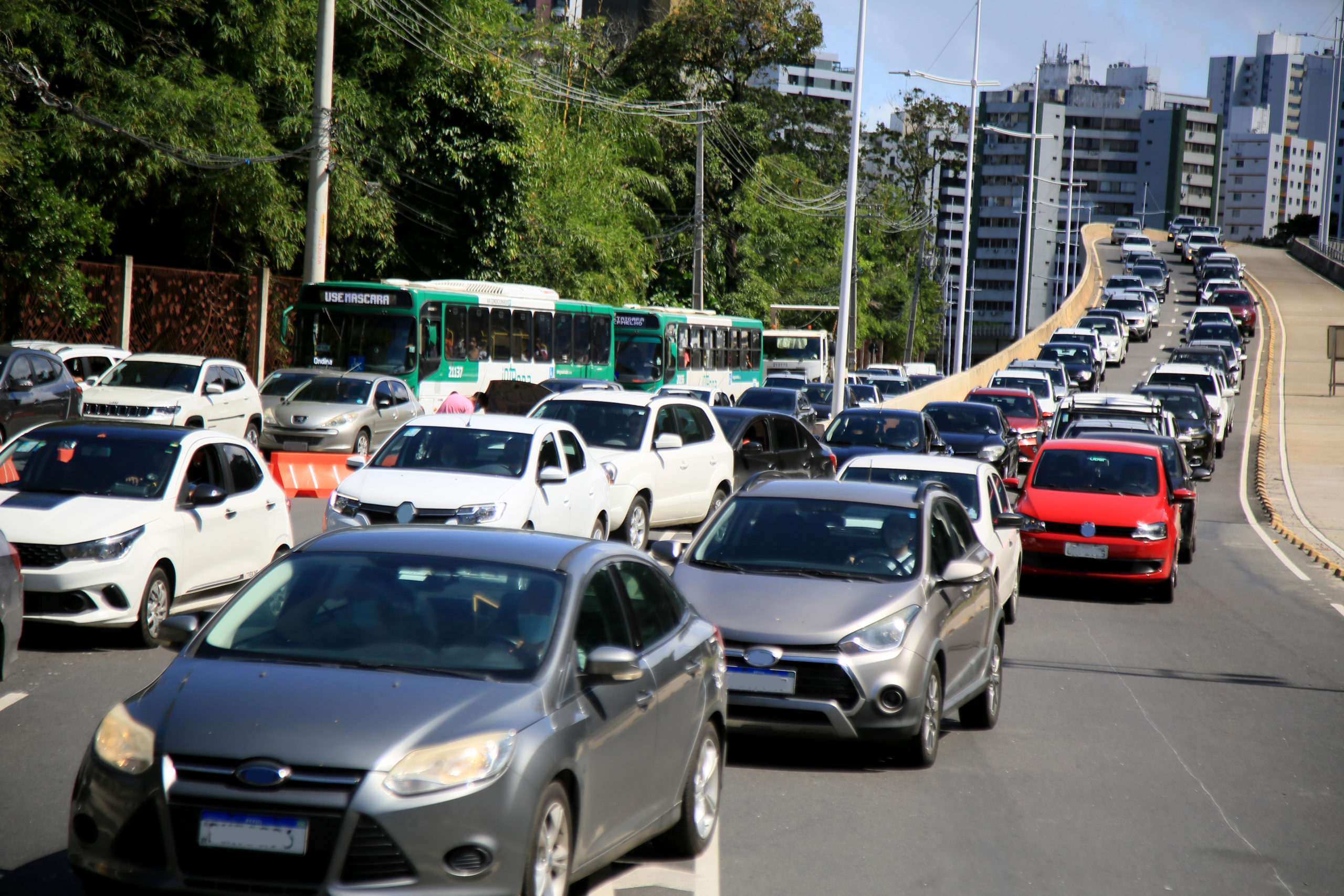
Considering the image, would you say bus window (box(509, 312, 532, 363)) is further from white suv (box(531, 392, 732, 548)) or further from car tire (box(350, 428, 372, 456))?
white suv (box(531, 392, 732, 548))

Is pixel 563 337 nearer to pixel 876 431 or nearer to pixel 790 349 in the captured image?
pixel 876 431

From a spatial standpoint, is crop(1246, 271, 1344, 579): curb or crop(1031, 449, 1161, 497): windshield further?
crop(1246, 271, 1344, 579): curb

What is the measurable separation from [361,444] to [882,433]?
8.91 meters

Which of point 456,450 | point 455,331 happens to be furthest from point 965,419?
point 456,450

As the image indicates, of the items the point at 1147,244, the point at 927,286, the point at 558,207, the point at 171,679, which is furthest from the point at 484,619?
the point at 927,286

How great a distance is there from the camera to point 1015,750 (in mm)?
9094

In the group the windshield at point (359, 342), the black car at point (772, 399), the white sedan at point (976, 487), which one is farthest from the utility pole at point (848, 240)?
the white sedan at point (976, 487)

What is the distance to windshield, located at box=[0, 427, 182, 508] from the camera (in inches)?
421

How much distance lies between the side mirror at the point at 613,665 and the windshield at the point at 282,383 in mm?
22262

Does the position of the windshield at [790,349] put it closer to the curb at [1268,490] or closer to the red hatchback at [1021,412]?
the curb at [1268,490]

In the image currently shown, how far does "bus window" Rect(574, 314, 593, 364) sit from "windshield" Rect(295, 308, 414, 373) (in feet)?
24.8

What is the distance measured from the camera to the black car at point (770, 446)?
2020 centimetres

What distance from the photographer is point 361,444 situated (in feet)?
82.3

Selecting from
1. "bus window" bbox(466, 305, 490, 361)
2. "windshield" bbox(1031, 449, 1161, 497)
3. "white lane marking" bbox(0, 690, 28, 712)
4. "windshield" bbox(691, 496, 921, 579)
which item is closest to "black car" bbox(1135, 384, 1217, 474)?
"bus window" bbox(466, 305, 490, 361)
